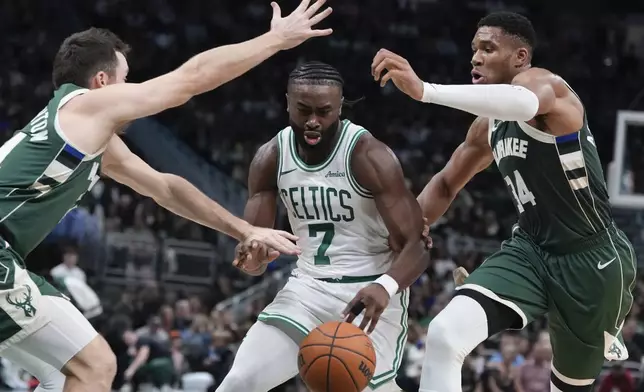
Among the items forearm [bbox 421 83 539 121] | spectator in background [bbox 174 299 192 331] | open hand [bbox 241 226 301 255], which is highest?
forearm [bbox 421 83 539 121]

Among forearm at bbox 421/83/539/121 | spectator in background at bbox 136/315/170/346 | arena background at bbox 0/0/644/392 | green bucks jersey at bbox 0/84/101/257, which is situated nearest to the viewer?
green bucks jersey at bbox 0/84/101/257

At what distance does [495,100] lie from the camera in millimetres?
5270

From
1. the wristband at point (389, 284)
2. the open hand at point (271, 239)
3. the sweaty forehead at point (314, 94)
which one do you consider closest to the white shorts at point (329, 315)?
the wristband at point (389, 284)

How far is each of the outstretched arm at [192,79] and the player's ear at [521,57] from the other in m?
1.11

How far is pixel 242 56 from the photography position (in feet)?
17.6

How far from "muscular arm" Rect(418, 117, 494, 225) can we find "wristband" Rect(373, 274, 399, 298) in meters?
0.85

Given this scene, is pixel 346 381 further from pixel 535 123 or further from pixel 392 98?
pixel 392 98

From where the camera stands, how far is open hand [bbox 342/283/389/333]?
5.55 meters

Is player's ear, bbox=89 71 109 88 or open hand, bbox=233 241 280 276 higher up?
player's ear, bbox=89 71 109 88

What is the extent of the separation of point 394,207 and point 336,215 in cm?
34

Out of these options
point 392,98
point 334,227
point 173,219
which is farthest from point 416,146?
point 334,227

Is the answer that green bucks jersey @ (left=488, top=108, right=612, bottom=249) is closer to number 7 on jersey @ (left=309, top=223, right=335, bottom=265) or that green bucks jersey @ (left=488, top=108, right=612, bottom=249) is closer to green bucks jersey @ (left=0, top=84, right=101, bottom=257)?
number 7 on jersey @ (left=309, top=223, right=335, bottom=265)

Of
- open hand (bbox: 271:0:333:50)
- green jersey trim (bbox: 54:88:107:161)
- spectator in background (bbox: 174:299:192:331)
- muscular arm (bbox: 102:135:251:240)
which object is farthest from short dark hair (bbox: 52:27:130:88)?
spectator in background (bbox: 174:299:192:331)

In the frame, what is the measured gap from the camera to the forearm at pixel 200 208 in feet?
18.4
